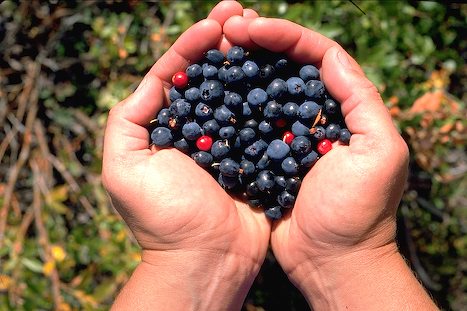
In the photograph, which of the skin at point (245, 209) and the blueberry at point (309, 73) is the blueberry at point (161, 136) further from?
the blueberry at point (309, 73)

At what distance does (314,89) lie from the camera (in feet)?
4.74

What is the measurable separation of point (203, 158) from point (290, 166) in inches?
10.2

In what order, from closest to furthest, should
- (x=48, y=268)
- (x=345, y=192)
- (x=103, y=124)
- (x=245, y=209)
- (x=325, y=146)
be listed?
(x=345, y=192)
(x=325, y=146)
(x=245, y=209)
(x=48, y=268)
(x=103, y=124)

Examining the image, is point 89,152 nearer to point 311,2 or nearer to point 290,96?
point 311,2

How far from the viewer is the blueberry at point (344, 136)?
4.73ft

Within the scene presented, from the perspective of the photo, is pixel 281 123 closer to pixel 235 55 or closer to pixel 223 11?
pixel 235 55

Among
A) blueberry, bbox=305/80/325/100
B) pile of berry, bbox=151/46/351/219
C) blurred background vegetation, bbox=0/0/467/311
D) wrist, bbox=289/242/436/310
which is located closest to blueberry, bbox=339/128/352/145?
pile of berry, bbox=151/46/351/219

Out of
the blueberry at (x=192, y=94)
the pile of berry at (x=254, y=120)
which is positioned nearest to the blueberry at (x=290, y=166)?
the pile of berry at (x=254, y=120)

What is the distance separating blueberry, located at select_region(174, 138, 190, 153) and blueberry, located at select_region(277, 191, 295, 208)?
321mm

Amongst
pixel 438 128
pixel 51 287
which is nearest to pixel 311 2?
pixel 438 128

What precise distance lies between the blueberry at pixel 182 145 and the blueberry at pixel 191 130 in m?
0.03

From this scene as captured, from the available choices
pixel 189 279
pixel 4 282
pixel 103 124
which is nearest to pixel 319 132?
pixel 189 279

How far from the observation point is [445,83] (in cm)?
251

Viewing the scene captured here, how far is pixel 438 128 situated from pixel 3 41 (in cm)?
222
